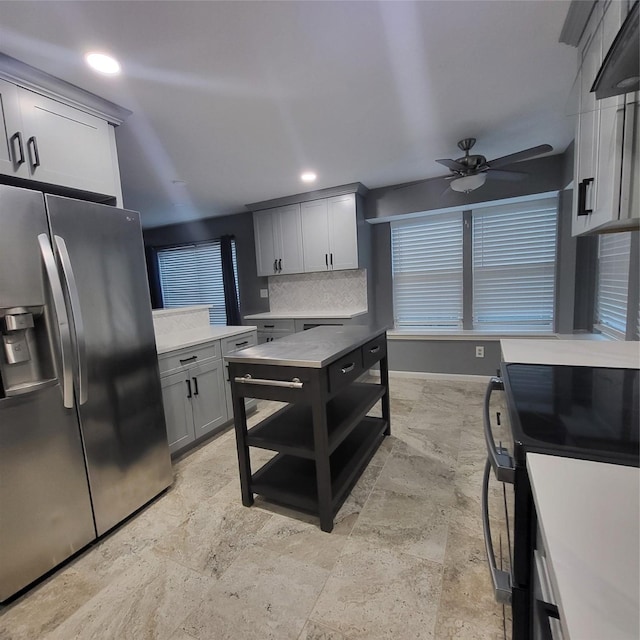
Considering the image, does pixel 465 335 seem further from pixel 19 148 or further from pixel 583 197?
pixel 19 148

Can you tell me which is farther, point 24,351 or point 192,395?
point 192,395

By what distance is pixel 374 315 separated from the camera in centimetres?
447

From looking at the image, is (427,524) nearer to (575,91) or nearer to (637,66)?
(637,66)

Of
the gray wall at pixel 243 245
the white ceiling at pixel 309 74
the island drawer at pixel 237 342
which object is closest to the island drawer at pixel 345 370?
the island drawer at pixel 237 342

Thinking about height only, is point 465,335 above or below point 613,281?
below

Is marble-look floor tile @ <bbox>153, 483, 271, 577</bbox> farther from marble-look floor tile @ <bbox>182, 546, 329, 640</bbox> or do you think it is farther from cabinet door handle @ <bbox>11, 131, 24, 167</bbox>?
cabinet door handle @ <bbox>11, 131, 24, 167</bbox>

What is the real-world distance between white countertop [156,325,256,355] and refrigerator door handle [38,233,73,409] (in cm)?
82

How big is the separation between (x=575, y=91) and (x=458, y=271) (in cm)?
263

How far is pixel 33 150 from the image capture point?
161cm

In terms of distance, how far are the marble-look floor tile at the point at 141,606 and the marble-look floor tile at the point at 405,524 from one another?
80 centimetres

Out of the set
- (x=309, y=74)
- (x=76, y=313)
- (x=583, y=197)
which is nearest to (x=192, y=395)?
(x=76, y=313)

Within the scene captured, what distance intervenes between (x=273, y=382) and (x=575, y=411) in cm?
124

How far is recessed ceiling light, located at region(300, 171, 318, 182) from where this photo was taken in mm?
3354

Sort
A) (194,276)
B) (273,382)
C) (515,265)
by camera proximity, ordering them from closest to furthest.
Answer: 1. (273,382)
2. (515,265)
3. (194,276)
